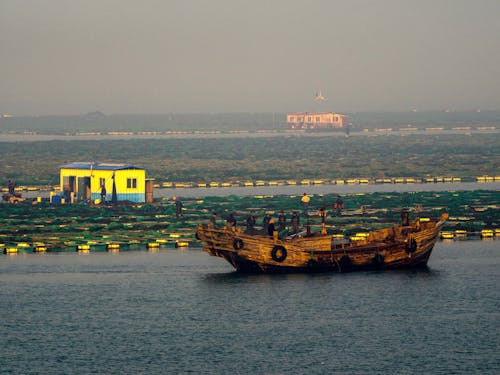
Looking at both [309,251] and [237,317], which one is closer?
[237,317]

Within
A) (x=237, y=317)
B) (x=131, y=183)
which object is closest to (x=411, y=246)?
(x=237, y=317)

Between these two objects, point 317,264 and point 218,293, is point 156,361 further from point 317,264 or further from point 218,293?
point 317,264

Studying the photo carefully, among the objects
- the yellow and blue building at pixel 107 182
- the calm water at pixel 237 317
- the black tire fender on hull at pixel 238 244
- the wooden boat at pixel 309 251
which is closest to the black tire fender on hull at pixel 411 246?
the wooden boat at pixel 309 251

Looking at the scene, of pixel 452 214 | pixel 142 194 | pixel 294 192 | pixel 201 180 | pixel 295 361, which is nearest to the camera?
pixel 295 361

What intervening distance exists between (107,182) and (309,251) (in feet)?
141

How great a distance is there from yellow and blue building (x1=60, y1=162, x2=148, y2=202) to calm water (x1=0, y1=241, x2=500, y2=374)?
3086cm

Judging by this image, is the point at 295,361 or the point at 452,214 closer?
the point at 295,361

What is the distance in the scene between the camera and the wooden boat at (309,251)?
74.6 m

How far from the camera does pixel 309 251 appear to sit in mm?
74688

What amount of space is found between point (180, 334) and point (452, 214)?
47235mm

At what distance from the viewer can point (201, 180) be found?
157 meters

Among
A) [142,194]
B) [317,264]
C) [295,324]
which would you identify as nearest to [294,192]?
[142,194]

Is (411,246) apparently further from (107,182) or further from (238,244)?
(107,182)

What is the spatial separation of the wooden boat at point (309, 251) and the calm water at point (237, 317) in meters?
0.90
